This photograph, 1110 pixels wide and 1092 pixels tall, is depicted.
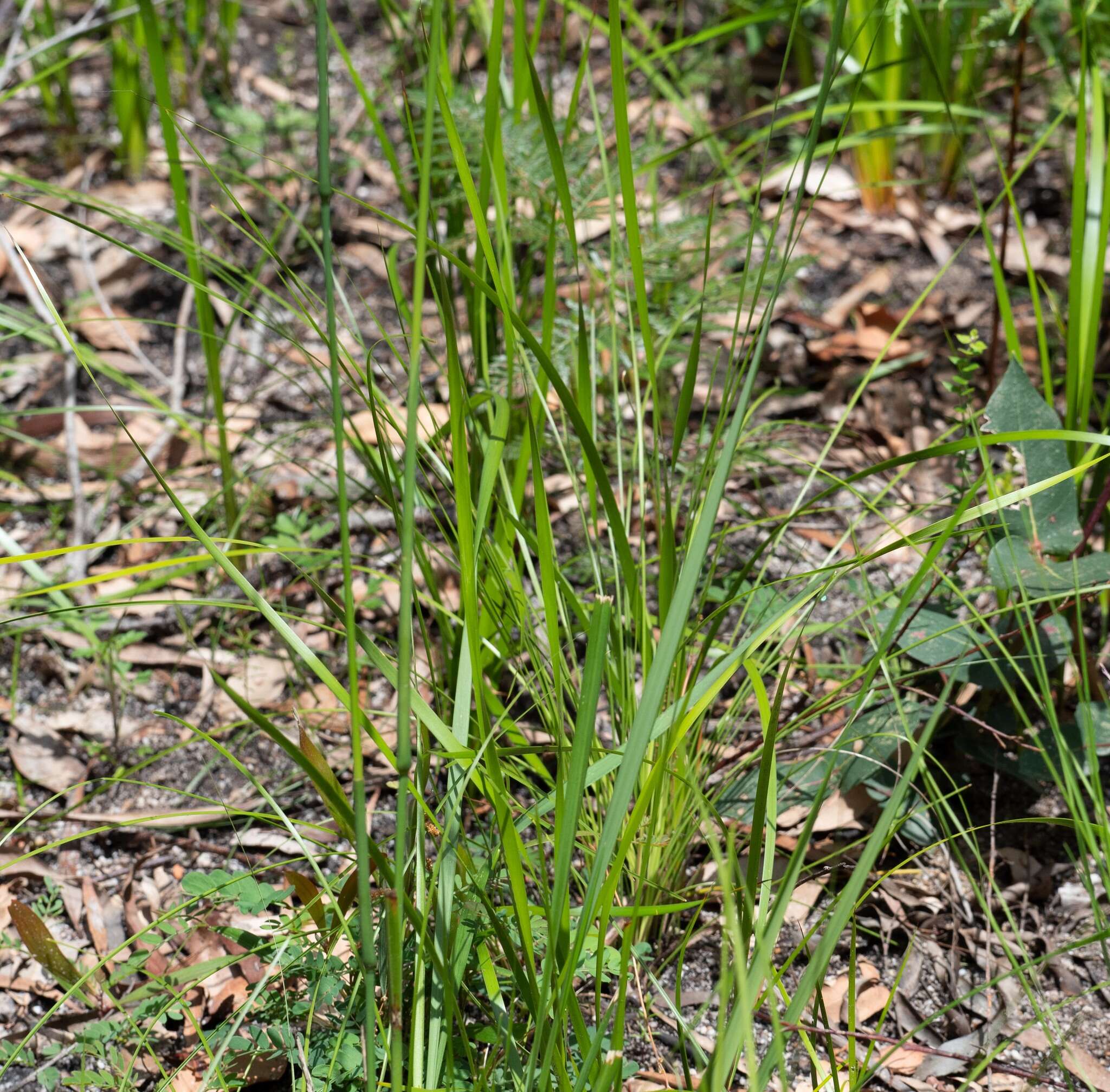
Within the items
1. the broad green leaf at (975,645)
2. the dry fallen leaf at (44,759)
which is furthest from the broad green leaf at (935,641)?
the dry fallen leaf at (44,759)

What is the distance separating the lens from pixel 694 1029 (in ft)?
3.71

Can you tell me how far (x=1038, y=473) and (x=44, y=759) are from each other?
1.48m

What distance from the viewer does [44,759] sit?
1507mm

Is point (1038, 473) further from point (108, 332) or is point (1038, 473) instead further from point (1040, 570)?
Result: point (108, 332)

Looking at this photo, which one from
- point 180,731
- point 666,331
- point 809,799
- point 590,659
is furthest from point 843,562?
point 180,731

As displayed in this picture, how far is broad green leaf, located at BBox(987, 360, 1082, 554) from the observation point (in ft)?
3.90

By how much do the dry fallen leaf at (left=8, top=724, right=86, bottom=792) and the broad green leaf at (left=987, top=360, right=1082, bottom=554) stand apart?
1386 millimetres

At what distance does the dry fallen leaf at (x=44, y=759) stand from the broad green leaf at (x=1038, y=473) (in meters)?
1.39

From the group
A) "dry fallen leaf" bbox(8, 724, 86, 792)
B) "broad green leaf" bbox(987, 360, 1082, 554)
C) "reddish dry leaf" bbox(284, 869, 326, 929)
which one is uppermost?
"broad green leaf" bbox(987, 360, 1082, 554)

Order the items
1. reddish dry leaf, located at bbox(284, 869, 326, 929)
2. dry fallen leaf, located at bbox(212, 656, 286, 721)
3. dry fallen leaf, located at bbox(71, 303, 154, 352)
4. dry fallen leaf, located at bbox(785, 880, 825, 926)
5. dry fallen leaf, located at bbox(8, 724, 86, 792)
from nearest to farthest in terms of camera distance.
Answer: reddish dry leaf, located at bbox(284, 869, 326, 929), dry fallen leaf, located at bbox(785, 880, 825, 926), dry fallen leaf, located at bbox(8, 724, 86, 792), dry fallen leaf, located at bbox(212, 656, 286, 721), dry fallen leaf, located at bbox(71, 303, 154, 352)

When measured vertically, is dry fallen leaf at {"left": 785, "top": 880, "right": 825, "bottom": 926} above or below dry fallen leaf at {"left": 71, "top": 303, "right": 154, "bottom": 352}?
below

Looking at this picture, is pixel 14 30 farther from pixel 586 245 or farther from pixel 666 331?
pixel 666 331

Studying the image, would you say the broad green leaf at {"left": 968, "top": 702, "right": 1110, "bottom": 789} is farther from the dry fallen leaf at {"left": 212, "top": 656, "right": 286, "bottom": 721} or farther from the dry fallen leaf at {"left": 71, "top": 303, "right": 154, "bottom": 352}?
the dry fallen leaf at {"left": 71, "top": 303, "right": 154, "bottom": 352}

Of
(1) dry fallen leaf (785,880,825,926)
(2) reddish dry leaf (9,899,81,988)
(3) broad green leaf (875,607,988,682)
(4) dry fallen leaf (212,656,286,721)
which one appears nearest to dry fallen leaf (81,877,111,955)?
(2) reddish dry leaf (9,899,81,988)
